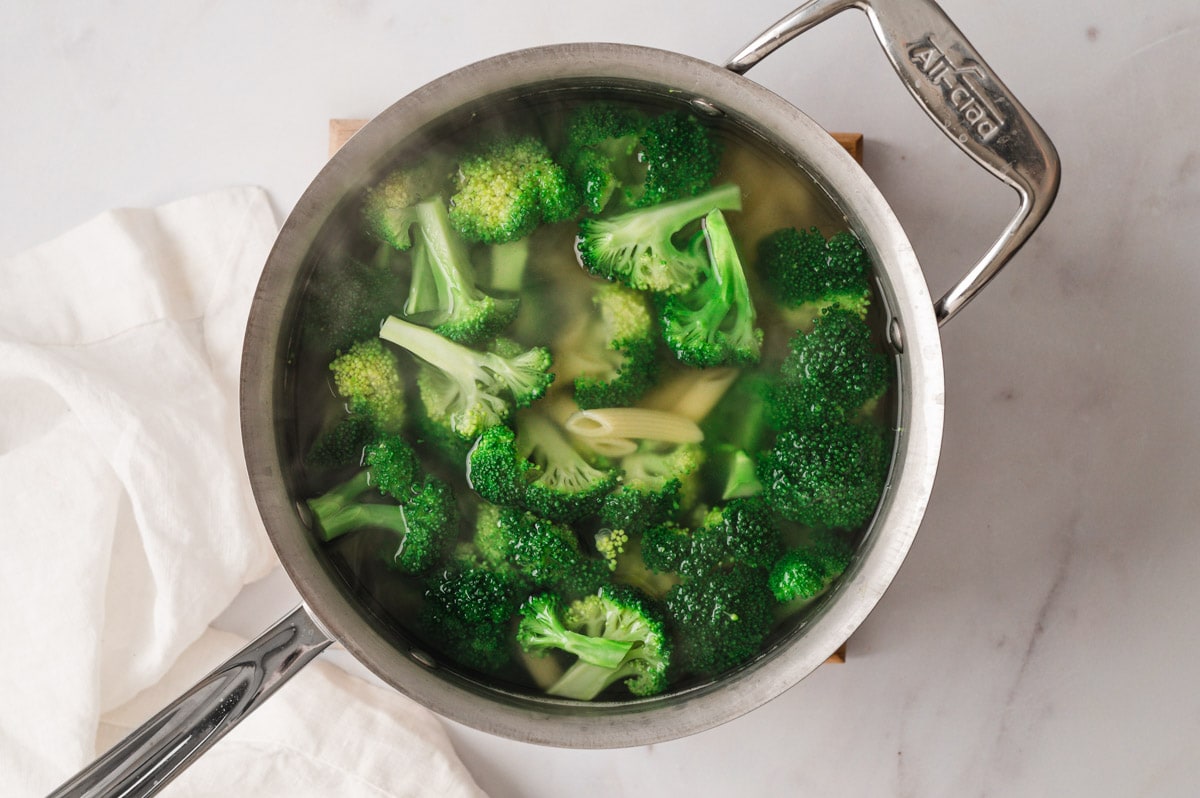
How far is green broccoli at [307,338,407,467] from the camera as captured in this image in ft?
4.12

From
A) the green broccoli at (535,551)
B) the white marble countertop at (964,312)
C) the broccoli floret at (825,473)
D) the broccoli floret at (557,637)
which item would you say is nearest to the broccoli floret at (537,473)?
the green broccoli at (535,551)

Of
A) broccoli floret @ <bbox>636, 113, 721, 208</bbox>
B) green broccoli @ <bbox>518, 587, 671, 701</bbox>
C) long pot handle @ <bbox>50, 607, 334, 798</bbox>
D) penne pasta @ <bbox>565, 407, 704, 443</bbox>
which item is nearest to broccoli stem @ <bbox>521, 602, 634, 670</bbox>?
green broccoli @ <bbox>518, 587, 671, 701</bbox>

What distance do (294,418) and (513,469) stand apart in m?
0.32

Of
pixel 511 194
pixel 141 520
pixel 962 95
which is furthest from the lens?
pixel 141 520

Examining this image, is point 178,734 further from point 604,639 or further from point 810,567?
point 810,567

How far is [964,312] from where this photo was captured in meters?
1.47

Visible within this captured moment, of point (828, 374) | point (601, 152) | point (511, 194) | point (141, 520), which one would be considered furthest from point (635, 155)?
point (141, 520)

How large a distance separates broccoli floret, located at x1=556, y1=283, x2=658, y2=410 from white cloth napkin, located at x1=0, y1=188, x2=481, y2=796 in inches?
22.1

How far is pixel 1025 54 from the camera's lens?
146 cm

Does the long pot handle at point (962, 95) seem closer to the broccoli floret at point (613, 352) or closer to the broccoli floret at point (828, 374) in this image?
the broccoli floret at point (828, 374)

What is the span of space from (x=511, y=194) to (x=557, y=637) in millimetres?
595

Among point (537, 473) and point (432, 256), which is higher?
point (432, 256)

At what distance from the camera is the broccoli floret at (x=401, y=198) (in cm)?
124

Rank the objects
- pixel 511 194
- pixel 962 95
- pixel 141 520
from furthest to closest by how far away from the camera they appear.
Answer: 1. pixel 141 520
2. pixel 511 194
3. pixel 962 95
